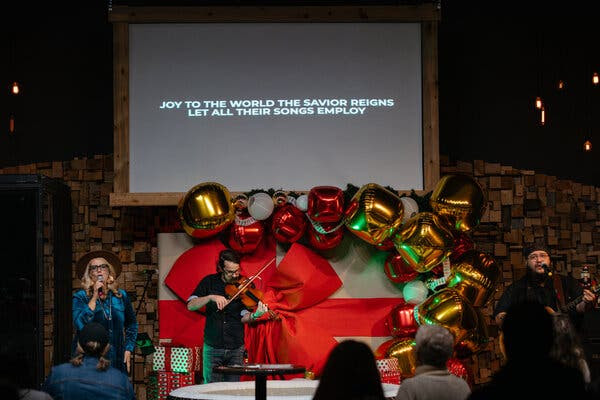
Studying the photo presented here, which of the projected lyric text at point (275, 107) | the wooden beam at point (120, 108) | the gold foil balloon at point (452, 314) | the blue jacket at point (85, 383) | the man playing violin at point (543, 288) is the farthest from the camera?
the projected lyric text at point (275, 107)

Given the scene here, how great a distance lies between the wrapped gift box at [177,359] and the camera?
785cm

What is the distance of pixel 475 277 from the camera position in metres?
7.70

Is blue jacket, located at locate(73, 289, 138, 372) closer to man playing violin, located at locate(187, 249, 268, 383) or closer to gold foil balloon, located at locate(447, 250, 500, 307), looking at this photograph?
man playing violin, located at locate(187, 249, 268, 383)

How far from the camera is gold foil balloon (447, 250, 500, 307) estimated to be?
7699 mm

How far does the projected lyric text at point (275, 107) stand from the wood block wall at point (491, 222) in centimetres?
92

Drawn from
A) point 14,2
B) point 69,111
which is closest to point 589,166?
point 69,111

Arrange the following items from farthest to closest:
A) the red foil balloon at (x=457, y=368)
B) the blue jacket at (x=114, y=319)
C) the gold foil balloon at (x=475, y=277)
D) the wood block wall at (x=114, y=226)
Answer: the wood block wall at (x=114, y=226), the gold foil balloon at (x=475, y=277), the red foil balloon at (x=457, y=368), the blue jacket at (x=114, y=319)

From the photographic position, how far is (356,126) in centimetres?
838

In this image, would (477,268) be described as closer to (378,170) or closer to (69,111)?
(378,170)

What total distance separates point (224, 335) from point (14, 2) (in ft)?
12.3

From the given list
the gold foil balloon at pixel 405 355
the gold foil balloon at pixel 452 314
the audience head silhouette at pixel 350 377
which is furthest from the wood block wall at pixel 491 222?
the audience head silhouette at pixel 350 377

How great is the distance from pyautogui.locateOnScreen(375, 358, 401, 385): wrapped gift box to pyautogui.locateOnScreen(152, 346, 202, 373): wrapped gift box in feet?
4.86

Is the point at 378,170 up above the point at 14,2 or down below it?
below

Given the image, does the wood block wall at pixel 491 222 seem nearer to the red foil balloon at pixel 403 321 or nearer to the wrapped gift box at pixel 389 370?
the red foil balloon at pixel 403 321
